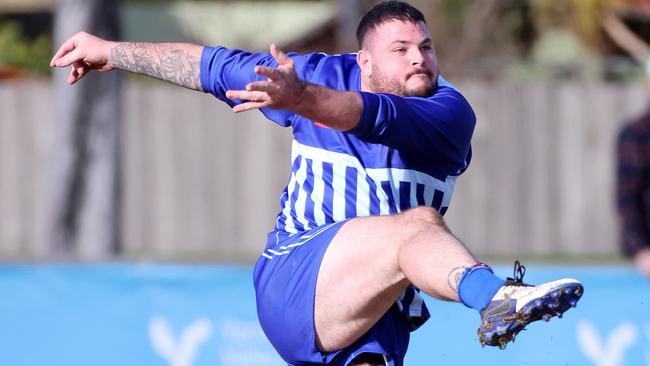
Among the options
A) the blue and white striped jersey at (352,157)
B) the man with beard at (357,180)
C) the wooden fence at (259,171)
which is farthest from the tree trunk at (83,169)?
the blue and white striped jersey at (352,157)

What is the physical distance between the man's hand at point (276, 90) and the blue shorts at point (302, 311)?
2.49 ft

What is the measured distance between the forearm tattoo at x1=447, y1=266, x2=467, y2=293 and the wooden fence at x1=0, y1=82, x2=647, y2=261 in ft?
29.4

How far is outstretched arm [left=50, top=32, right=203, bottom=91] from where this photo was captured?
5477 mm

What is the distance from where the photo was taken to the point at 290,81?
14.5 ft

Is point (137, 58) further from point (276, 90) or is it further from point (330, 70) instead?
point (276, 90)

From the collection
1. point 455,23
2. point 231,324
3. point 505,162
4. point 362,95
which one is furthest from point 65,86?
point 362,95

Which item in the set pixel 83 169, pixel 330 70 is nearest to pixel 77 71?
pixel 330 70

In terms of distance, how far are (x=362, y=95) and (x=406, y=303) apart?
1097 millimetres

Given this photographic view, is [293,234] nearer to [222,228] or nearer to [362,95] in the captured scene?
[362,95]

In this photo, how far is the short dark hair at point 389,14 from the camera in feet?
17.1

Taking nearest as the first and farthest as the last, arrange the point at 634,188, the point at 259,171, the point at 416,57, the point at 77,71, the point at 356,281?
the point at 356,281, the point at 416,57, the point at 77,71, the point at 634,188, the point at 259,171

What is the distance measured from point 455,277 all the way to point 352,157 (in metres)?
0.98

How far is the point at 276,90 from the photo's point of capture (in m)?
4.39

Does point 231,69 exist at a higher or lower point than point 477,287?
higher
